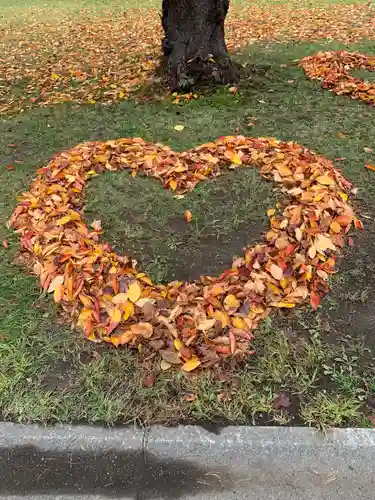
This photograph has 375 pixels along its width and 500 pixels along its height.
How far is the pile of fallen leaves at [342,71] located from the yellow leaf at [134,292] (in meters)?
3.62

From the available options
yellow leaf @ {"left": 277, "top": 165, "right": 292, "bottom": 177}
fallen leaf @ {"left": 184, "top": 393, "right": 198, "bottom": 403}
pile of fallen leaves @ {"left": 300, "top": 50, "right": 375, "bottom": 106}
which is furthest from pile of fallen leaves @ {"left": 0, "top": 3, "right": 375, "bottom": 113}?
fallen leaf @ {"left": 184, "top": 393, "right": 198, "bottom": 403}

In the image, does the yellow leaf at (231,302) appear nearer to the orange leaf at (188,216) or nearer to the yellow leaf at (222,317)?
the yellow leaf at (222,317)

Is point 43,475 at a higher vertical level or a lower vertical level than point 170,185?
lower

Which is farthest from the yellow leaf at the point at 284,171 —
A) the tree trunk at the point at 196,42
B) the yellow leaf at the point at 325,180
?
the tree trunk at the point at 196,42

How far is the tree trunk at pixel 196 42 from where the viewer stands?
5.39 metres

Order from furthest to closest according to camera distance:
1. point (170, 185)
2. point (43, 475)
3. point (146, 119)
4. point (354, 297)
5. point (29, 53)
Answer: point (29, 53) → point (146, 119) → point (170, 185) → point (354, 297) → point (43, 475)

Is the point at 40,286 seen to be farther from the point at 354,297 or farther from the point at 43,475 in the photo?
the point at 354,297

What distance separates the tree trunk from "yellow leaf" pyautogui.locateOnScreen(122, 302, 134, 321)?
3.48 meters

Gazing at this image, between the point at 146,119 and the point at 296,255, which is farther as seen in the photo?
the point at 146,119

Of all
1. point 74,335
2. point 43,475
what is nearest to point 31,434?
point 43,475

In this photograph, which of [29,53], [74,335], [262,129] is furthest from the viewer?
[29,53]

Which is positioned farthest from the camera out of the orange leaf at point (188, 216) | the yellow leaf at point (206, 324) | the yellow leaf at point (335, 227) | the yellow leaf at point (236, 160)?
the yellow leaf at point (236, 160)

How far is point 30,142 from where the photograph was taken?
4.78 meters

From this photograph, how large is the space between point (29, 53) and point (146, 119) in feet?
14.6
